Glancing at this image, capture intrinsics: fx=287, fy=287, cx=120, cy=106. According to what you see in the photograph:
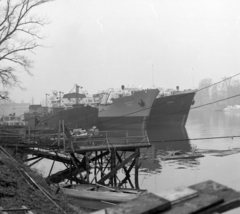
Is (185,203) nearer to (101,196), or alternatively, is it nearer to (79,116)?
(101,196)

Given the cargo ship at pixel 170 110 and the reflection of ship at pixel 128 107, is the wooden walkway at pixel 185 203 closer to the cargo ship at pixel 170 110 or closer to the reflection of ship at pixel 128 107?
the reflection of ship at pixel 128 107

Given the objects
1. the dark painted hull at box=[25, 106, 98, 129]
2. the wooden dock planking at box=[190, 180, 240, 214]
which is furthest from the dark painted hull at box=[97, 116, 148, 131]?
the wooden dock planking at box=[190, 180, 240, 214]

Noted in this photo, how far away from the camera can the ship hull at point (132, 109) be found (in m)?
45.6

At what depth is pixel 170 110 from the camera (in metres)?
50.6

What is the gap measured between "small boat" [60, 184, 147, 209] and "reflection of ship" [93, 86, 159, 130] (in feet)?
109

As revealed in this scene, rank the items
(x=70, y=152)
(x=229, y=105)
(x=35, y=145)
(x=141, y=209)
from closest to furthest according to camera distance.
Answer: (x=141, y=209)
(x=70, y=152)
(x=35, y=145)
(x=229, y=105)

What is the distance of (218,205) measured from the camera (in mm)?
2111

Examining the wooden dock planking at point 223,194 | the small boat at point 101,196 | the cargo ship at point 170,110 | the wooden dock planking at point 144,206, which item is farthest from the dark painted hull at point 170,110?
the wooden dock planking at point 144,206

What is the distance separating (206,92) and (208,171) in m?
117

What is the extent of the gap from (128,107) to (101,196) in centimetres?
3774

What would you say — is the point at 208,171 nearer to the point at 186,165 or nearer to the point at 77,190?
the point at 186,165

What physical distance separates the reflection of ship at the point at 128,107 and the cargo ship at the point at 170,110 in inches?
123

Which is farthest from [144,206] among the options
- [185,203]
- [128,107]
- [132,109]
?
[128,107]

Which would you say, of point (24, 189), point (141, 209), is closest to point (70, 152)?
point (24, 189)
